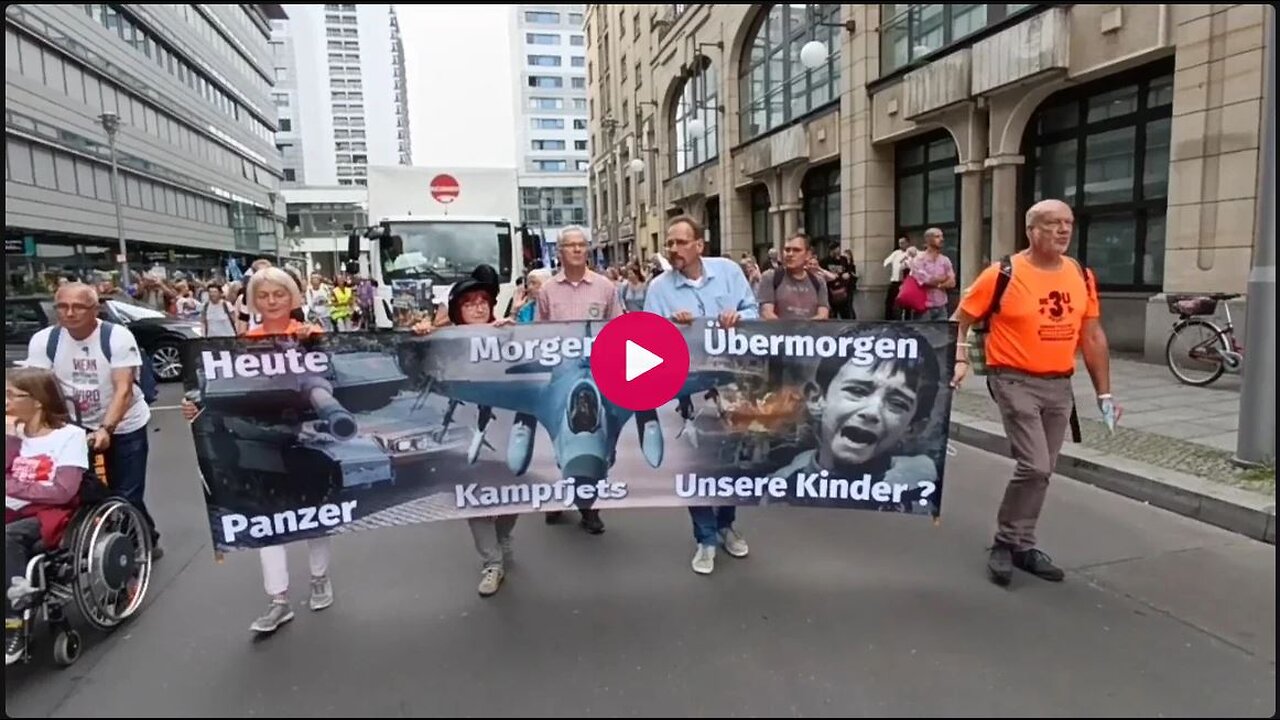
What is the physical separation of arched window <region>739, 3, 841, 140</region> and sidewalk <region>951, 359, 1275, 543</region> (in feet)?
38.0

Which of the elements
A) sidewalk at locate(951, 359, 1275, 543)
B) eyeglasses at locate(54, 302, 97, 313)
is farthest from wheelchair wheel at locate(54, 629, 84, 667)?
sidewalk at locate(951, 359, 1275, 543)

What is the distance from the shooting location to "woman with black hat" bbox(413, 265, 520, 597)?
12.9ft

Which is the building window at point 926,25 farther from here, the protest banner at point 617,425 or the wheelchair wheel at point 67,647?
the wheelchair wheel at point 67,647

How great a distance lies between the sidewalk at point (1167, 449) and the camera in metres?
4.64

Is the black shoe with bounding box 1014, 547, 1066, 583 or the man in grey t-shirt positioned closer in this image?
the black shoe with bounding box 1014, 547, 1066, 583

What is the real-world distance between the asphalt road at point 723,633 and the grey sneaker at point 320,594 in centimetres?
5

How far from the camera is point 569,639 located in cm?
336

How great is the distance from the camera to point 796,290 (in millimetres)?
5918

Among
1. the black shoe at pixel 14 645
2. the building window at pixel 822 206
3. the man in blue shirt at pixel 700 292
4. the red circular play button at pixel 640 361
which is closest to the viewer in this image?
the black shoe at pixel 14 645

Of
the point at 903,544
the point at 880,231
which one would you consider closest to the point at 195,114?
the point at 880,231

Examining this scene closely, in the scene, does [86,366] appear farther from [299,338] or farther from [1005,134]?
[1005,134]

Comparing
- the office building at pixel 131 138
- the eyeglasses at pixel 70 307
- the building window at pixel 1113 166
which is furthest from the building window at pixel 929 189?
the office building at pixel 131 138

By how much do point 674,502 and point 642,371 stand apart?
718 mm

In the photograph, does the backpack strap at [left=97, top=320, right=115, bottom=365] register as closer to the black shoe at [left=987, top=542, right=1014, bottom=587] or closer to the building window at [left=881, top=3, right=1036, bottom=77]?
the black shoe at [left=987, top=542, right=1014, bottom=587]
